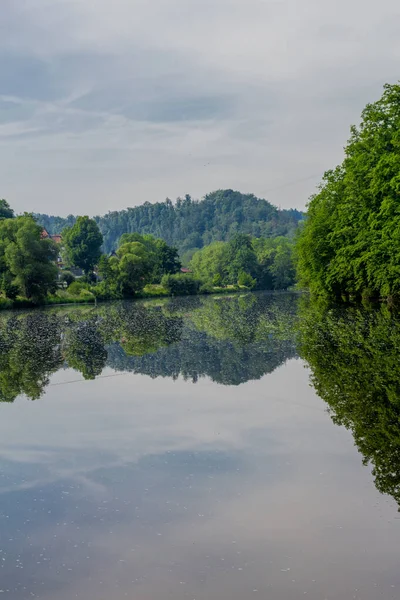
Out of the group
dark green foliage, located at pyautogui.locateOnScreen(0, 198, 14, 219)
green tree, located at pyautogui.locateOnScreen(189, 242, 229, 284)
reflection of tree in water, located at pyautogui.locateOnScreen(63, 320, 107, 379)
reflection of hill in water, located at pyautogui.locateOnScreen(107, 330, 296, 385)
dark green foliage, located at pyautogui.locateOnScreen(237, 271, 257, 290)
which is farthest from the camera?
green tree, located at pyautogui.locateOnScreen(189, 242, 229, 284)

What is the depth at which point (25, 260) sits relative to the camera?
243ft

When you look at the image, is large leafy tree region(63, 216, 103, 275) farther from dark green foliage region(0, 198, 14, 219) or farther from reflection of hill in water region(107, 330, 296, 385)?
reflection of hill in water region(107, 330, 296, 385)

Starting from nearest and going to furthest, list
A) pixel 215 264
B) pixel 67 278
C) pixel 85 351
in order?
1. pixel 85 351
2. pixel 67 278
3. pixel 215 264

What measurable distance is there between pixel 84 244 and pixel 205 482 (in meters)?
131

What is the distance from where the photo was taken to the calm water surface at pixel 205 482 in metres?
6.36

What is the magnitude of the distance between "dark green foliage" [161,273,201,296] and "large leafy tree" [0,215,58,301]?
31.5m

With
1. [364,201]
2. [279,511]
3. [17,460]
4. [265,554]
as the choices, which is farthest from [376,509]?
[364,201]

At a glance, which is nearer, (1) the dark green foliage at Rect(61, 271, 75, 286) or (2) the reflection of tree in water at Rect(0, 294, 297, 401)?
(2) the reflection of tree in water at Rect(0, 294, 297, 401)

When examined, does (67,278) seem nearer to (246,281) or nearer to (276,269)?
(246,281)

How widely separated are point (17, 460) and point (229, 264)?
145992 mm

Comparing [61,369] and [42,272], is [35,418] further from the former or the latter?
Answer: [42,272]

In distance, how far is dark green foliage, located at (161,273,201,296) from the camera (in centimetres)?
10781

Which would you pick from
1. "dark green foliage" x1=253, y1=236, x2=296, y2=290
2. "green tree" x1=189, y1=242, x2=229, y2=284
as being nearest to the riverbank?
"dark green foliage" x1=253, y1=236, x2=296, y2=290

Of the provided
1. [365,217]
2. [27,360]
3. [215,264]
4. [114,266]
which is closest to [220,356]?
[27,360]
